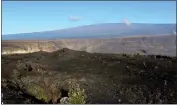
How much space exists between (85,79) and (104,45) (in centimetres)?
146

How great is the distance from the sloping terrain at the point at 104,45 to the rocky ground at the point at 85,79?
0.16 meters

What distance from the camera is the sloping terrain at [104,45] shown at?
21.9 feet

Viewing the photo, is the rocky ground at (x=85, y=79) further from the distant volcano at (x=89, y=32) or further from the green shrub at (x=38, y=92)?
the distant volcano at (x=89, y=32)

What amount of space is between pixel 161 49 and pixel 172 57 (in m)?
0.96

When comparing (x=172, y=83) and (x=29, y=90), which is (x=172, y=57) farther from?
(x=29, y=90)

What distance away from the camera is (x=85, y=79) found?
6070 millimetres

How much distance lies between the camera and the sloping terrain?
6.66 m

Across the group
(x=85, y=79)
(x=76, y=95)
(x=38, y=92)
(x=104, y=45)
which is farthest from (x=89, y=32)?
(x=76, y=95)

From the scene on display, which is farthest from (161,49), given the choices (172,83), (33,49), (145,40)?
(33,49)

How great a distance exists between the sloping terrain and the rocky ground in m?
0.16

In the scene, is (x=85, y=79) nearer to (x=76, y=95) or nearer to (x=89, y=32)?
(x=76, y=95)

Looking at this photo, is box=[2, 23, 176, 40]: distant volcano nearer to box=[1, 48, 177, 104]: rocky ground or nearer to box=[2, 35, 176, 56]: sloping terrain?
box=[2, 35, 176, 56]: sloping terrain

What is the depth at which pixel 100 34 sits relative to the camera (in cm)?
759

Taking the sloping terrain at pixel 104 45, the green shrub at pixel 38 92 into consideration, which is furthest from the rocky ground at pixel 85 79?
the sloping terrain at pixel 104 45
